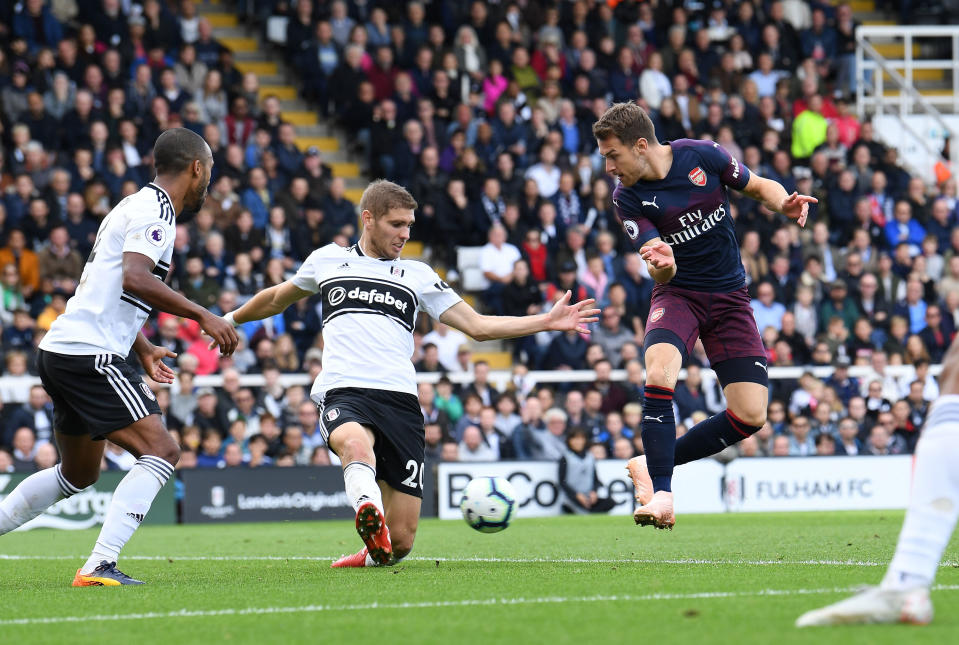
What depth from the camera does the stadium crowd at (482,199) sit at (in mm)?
17609

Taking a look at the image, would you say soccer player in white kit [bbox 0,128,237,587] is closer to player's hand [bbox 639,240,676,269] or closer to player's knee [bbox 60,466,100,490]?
player's knee [bbox 60,466,100,490]

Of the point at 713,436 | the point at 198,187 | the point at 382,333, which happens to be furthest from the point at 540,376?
the point at 198,187

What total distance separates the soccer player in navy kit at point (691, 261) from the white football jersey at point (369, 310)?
4.31ft

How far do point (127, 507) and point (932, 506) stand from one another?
4211mm

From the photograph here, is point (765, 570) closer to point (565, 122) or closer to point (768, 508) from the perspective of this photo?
point (768, 508)

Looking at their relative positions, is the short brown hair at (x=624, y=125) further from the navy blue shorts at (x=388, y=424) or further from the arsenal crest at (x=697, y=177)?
the navy blue shorts at (x=388, y=424)

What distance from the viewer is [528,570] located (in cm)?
784

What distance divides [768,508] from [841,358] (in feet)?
11.6

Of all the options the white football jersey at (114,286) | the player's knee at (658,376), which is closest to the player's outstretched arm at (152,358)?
the white football jersey at (114,286)

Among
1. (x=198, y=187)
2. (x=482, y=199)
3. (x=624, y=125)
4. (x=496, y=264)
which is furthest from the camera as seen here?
(x=482, y=199)

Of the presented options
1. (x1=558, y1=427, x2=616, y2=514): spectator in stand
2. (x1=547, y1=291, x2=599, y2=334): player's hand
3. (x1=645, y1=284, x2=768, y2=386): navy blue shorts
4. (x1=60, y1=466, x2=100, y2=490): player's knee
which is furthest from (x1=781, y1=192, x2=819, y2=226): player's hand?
(x1=558, y1=427, x2=616, y2=514): spectator in stand

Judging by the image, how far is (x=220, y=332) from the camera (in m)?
7.32

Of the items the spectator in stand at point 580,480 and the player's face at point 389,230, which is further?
the spectator in stand at point 580,480

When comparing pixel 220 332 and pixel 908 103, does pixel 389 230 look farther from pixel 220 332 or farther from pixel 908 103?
pixel 908 103
